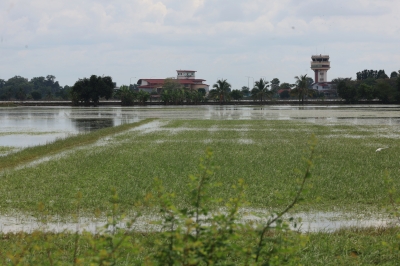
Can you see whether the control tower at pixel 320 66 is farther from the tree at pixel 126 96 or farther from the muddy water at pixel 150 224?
the muddy water at pixel 150 224

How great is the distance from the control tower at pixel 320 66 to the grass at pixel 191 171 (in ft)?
528

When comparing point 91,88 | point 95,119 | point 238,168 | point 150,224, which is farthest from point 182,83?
point 150,224

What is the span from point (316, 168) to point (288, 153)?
365cm

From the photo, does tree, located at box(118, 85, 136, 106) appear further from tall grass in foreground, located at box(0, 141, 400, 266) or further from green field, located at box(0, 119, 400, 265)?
tall grass in foreground, located at box(0, 141, 400, 266)

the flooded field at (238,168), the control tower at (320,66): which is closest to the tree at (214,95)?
the control tower at (320,66)

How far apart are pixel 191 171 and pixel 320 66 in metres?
173

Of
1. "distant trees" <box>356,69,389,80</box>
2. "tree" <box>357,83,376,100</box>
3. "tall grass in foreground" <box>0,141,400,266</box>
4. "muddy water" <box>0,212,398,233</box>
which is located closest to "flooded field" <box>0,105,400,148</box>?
"muddy water" <box>0,212,398,233</box>

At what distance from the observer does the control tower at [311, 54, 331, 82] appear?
7057 inches

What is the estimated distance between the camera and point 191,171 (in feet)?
44.4

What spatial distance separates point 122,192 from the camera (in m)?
10.7

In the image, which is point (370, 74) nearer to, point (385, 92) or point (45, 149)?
point (385, 92)

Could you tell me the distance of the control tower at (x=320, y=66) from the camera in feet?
588

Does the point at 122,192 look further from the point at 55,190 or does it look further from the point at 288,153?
the point at 288,153

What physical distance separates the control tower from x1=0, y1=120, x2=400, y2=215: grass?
528 feet
